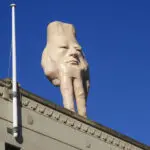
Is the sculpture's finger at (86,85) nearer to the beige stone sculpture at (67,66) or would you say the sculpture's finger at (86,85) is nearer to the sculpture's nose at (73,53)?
the beige stone sculpture at (67,66)

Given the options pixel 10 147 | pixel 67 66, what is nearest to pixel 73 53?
pixel 67 66

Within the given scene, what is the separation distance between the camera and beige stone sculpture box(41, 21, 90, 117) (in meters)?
29.7

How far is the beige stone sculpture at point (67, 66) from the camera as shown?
2967cm

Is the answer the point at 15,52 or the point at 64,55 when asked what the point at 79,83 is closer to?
the point at 64,55

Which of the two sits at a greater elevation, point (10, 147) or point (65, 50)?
point (65, 50)

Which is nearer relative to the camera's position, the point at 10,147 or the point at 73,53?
the point at 10,147

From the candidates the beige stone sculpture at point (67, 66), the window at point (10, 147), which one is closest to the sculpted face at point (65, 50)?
the beige stone sculpture at point (67, 66)

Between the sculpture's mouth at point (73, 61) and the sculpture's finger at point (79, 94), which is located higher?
the sculpture's mouth at point (73, 61)

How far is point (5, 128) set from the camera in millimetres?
23891

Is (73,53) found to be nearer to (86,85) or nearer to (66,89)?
(86,85)

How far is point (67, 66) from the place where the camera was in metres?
30.0

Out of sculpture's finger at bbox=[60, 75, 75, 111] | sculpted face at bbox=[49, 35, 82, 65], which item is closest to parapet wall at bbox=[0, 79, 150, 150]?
sculpture's finger at bbox=[60, 75, 75, 111]

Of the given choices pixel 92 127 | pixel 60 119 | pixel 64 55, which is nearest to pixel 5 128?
pixel 60 119

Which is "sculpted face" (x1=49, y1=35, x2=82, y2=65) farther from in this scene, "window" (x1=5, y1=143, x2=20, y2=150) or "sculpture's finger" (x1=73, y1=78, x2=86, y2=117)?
"window" (x1=5, y1=143, x2=20, y2=150)
